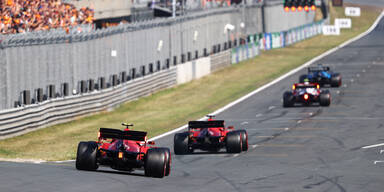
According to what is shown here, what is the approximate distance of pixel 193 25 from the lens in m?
66.4

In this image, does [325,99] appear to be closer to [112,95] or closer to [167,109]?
[167,109]

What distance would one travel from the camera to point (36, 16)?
45.7m

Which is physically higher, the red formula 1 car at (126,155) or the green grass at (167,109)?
the red formula 1 car at (126,155)

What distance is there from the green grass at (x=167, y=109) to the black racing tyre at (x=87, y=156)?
7.21 metres

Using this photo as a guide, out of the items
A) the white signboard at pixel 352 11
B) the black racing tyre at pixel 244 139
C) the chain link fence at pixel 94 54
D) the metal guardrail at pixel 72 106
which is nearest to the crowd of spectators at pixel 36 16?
the chain link fence at pixel 94 54

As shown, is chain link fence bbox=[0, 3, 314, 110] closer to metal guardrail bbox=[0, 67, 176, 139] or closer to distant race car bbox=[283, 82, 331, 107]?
metal guardrail bbox=[0, 67, 176, 139]

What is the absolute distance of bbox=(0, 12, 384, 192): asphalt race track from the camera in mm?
19578

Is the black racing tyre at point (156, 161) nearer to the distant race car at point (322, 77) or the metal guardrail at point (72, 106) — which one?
the metal guardrail at point (72, 106)

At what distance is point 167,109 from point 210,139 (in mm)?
20062

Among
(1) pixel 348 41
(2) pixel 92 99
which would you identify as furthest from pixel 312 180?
(1) pixel 348 41

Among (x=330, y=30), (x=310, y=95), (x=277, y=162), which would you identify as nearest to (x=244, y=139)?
(x=277, y=162)

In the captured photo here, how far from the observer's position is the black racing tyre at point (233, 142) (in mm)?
27875

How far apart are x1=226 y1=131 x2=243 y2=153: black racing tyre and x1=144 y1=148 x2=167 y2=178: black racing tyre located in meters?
7.21

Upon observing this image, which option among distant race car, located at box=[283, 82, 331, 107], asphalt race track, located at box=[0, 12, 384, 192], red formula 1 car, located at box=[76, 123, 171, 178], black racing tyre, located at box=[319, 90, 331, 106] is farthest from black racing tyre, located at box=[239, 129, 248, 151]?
black racing tyre, located at box=[319, 90, 331, 106]
